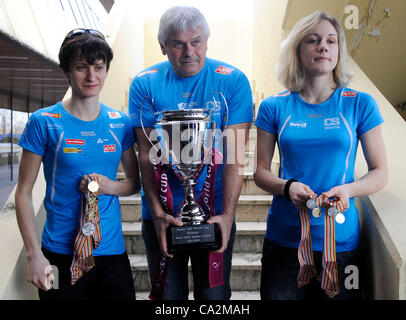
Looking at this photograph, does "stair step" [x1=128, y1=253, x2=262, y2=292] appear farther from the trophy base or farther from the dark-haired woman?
the trophy base

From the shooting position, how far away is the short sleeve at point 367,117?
3.75 ft

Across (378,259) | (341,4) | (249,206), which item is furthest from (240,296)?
(341,4)

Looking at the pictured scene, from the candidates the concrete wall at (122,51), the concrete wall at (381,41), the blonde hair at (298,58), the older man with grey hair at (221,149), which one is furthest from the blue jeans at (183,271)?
the concrete wall at (122,51)

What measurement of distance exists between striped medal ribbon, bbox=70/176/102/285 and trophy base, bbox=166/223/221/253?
0.25 m

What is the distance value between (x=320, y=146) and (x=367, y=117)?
18cm

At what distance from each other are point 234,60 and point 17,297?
18.9 feet

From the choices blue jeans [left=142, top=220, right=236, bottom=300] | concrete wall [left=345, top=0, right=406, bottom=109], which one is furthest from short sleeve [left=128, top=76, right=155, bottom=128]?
concrete wall [left=345, top=0, right=406, bottom=109]

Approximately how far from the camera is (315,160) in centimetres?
115

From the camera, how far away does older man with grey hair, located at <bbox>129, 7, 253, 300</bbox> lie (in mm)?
1208

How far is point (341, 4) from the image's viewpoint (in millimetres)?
2514

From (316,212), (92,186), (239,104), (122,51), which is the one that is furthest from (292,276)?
(122,51)

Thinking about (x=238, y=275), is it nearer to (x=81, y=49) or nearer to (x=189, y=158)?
(x=189, y=158)

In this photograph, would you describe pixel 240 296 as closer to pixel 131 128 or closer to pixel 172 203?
pixel 172 203

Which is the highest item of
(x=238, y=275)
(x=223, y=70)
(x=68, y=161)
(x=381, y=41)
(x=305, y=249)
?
(x=381, y=41)
